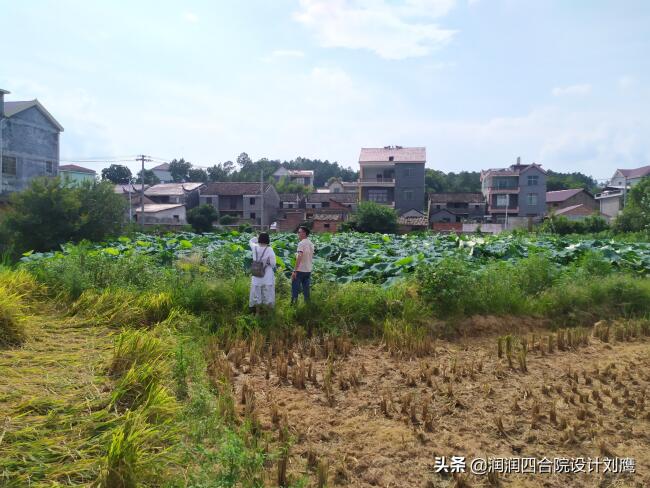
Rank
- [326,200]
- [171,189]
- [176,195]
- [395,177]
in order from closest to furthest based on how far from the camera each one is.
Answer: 1. [395,177]
2. [176,195]
3. [171,189]
4. [326,200]

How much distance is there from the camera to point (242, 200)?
151 feet

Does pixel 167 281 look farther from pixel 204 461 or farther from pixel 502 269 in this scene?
pixel 502 269

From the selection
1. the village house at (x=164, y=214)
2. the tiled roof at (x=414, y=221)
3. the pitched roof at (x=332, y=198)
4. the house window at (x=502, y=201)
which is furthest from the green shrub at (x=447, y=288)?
the house window at (x=502, y=201)

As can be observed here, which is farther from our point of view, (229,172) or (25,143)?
(229,172)

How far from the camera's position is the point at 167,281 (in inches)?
338

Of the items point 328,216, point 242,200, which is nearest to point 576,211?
point 328,216

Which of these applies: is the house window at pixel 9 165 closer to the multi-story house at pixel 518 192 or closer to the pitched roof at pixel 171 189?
the pitched roof at pixel 171 189

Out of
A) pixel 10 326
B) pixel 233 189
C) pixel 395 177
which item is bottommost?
pixel 10 326

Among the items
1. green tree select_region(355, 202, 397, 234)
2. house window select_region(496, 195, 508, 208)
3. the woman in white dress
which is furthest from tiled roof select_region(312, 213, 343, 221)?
the woman in white dress

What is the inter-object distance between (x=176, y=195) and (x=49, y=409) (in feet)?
152

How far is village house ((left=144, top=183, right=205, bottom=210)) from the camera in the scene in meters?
47.8

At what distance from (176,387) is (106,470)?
1.69 metres

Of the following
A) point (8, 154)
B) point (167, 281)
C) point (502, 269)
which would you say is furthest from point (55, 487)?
point (8, 154)

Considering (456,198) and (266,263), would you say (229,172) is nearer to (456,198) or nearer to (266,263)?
(456,198)
